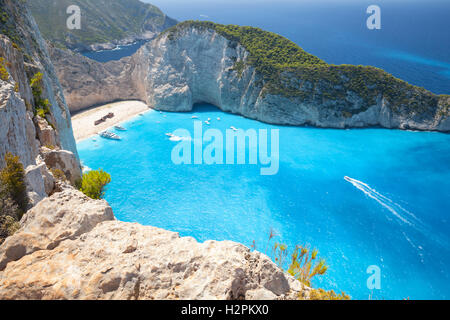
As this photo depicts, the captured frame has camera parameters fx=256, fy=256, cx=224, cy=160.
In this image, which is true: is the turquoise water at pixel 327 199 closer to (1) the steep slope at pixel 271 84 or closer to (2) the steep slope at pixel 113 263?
(1) the steep slope at pixel 271 84

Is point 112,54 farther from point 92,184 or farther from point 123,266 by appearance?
point 123,266

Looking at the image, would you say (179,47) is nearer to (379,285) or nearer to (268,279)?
(379,285)

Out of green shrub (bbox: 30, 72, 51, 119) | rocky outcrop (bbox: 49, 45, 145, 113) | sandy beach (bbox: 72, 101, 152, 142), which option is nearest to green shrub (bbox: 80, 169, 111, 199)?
green shrub (bbox: 30, 72, 51, 119)

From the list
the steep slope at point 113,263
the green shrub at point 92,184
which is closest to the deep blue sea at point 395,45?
the green shrub at point 92,184

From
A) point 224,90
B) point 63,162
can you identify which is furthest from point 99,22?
point 63,162
